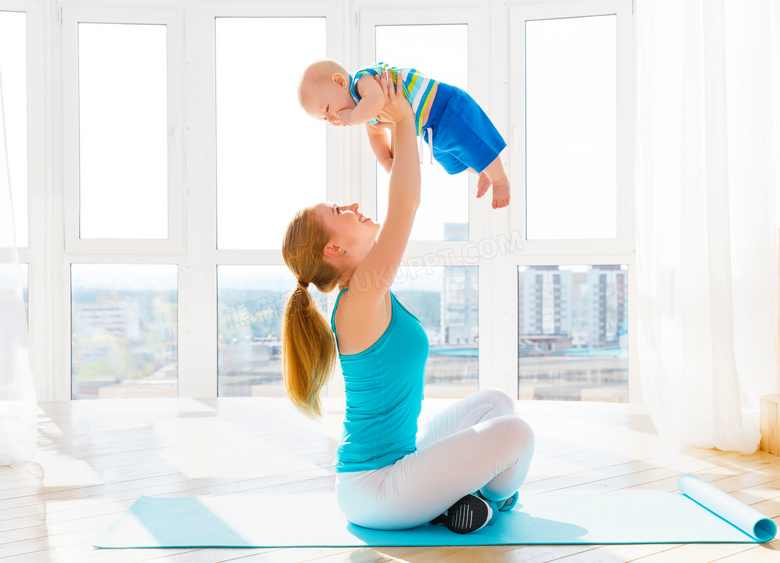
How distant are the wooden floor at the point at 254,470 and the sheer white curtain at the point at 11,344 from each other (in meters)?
0.14

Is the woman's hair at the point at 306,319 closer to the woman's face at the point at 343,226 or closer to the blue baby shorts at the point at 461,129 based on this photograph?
the woman's face at the point at 343,226

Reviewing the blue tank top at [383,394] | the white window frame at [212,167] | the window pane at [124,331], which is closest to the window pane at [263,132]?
the white window frame at [212,167]

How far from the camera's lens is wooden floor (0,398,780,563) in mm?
1449

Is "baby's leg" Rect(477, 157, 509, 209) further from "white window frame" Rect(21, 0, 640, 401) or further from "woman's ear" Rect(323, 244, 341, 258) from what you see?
"white window frame" Rect(21, 0, 640, 401)

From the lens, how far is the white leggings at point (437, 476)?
150 cm

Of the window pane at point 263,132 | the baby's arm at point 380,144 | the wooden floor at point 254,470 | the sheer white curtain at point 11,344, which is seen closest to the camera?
the wooden floor at point 254,470

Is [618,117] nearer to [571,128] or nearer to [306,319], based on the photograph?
[571,128]

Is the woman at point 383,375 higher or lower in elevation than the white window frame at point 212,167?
lower

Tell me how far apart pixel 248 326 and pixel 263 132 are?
1.08 metres

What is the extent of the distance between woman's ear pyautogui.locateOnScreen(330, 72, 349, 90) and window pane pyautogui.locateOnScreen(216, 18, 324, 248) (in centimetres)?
205

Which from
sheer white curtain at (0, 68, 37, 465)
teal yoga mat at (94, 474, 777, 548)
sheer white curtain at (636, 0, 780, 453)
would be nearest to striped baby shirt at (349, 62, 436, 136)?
teal yoga mat at (94, 474, 777, 548)

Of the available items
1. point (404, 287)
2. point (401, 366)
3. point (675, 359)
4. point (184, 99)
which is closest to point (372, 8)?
point (184, 99)

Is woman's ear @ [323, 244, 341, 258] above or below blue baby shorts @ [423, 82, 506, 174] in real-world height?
below

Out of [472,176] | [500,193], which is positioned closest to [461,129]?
[500,193]
